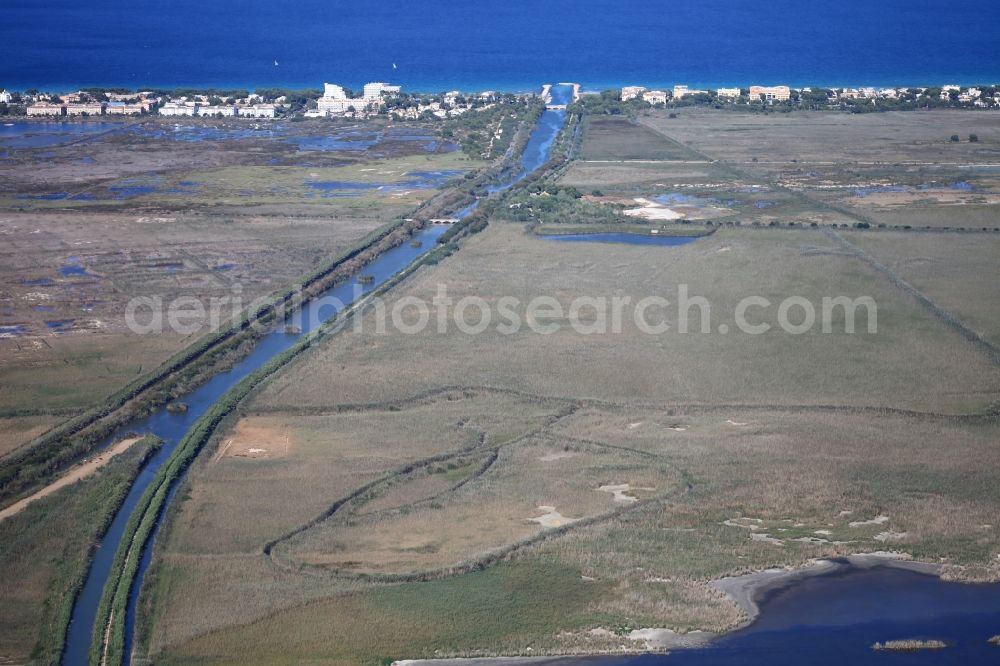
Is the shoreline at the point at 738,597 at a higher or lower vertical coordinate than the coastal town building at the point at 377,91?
lower

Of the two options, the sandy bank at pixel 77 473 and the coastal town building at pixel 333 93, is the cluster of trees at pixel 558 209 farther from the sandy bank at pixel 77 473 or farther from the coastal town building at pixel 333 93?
the coastal town building at pixel 333 93

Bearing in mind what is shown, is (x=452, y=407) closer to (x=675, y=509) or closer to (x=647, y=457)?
(x=647, y=457)

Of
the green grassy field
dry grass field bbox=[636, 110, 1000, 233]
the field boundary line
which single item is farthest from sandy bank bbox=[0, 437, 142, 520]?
dry grass field bbox=[636, 110, 1000, 233]

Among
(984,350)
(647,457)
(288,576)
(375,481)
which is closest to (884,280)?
(984,350)

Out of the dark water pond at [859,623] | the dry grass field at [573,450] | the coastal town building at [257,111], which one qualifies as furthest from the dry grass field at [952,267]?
the coastal town building at [257,111]

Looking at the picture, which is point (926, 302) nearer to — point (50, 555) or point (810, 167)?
point (810, 167)

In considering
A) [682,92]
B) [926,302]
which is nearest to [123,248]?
[926,302]

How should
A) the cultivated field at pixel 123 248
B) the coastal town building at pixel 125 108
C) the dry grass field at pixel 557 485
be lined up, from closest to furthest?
the dry grass field at pixel 557 485, the cultivated field at pixel 123 248, the coastal town building at pixel 125 108
